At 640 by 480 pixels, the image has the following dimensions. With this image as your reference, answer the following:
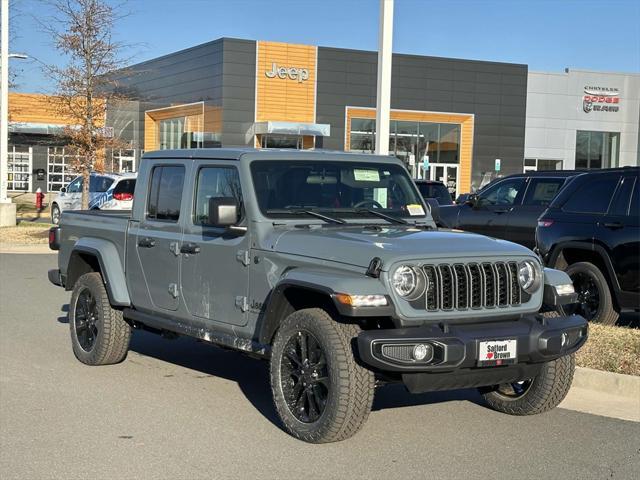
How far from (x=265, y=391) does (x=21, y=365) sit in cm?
254

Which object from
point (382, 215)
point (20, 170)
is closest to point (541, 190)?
point (382, 215)

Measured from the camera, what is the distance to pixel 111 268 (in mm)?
7551

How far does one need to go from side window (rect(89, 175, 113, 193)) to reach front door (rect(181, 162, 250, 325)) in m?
19.2

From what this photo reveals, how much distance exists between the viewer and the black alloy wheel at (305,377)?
536 cm

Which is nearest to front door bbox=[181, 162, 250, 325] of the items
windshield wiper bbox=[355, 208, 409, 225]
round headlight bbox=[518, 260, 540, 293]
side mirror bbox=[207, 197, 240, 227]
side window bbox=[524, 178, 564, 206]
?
side mirror bbox=[207, 197, 240, 227]

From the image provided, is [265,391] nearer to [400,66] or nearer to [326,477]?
[326,477]

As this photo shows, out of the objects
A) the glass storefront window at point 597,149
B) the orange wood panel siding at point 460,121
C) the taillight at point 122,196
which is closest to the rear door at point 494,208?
the taillight at point 122,196

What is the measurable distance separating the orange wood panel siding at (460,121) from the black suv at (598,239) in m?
33.9

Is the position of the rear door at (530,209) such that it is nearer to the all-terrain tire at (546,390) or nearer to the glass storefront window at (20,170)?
the all-terrain tire at (546,390)

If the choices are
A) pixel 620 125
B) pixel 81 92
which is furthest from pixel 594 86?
pixel 81 92

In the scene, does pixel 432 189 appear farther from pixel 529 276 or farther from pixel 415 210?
pixel 529 276

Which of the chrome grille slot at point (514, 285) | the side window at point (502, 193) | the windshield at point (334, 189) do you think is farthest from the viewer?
the side window at point (502, 193)

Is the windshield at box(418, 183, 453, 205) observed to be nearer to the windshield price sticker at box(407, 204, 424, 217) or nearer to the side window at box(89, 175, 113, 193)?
the side window at box(89, 175, 113, 193)

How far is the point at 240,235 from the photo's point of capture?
6133 millimetres
